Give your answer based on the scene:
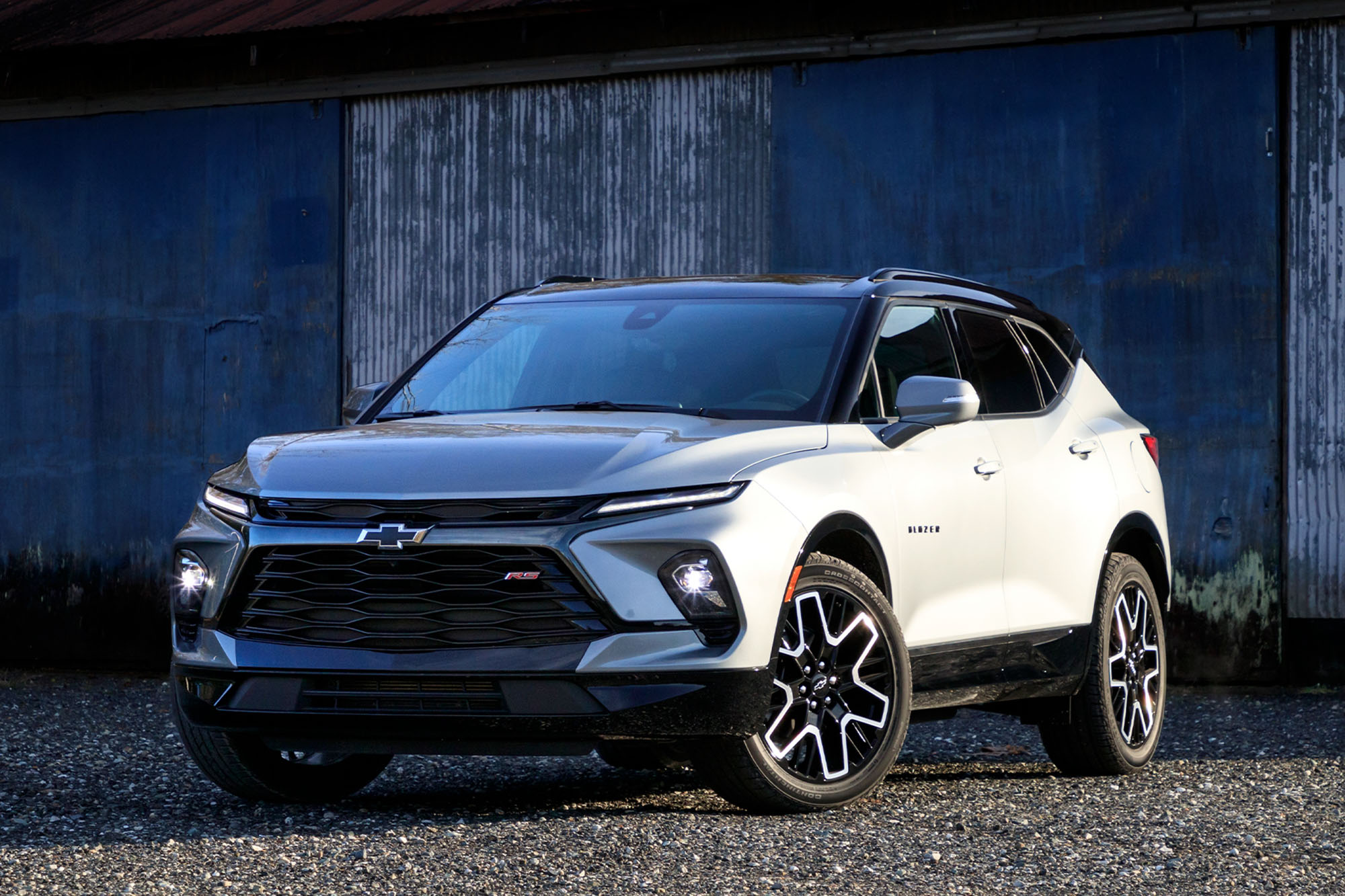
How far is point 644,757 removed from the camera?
280 inches

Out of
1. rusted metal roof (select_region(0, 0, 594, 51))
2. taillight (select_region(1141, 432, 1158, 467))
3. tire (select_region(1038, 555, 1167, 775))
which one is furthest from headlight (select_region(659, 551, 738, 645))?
rusted metal roof (select_region(0, 0, 594, 51))

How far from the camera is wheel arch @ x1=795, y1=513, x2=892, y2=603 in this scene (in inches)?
248

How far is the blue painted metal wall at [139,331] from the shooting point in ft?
45.2

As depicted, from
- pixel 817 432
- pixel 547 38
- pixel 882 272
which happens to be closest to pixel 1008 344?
pixel 882 272

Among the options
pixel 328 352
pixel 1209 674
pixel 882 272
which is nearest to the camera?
pixel 882 272

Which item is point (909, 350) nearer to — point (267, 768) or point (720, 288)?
point (720, 288)

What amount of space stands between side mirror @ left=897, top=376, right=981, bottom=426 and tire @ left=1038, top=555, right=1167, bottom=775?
1.53 metres

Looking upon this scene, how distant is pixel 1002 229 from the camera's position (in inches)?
476

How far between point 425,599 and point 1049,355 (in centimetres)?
354

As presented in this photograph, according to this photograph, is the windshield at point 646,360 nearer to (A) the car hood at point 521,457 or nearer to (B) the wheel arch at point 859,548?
(A) the car hood at point 521,457

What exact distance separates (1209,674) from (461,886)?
767 centimetres

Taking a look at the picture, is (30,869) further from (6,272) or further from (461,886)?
(6,272)

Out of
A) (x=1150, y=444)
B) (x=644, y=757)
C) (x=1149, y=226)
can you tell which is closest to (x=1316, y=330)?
(x=1149, y=226)

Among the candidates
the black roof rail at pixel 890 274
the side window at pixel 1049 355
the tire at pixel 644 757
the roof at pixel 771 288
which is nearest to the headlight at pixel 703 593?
the tire at pixel 644 757
